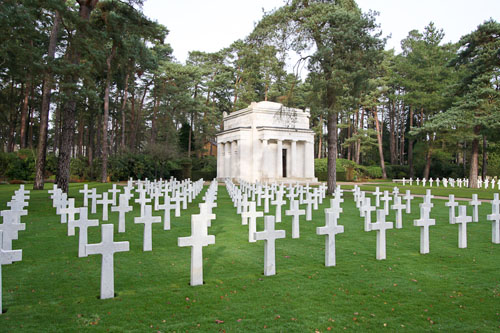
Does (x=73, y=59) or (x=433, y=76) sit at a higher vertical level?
(x=433, y=76)

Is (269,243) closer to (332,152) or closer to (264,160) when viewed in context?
(332,152)

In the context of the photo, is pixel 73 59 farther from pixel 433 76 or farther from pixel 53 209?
pixel 433 76

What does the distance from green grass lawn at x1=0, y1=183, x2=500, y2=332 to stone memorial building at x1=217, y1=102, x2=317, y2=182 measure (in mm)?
29958

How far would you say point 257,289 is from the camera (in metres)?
4.90

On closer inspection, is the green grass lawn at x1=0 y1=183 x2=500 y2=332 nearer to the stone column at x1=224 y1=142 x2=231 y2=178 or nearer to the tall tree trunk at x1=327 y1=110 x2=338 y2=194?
the tall tree trunk at x1=327 y1=110 x2=338 y2=194

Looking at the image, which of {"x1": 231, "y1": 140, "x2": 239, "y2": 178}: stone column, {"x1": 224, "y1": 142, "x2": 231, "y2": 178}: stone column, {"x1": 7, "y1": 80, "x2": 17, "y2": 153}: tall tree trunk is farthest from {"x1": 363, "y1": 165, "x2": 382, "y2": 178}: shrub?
{"x1": 7, "y1": 80, "x2": 17, "y2": 153}: tall tree trunk

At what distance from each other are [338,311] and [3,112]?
4477 centimetres

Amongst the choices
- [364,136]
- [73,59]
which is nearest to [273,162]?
[364,136]

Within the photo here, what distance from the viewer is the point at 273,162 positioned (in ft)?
128

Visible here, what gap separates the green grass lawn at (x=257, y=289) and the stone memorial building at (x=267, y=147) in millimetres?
29958

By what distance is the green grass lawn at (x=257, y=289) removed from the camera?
3.91 meters

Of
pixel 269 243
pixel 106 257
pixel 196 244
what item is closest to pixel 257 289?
pixel 269 243

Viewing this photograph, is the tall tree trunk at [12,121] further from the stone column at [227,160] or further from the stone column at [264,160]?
the stone column at [264,160]

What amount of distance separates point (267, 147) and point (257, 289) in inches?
1305
